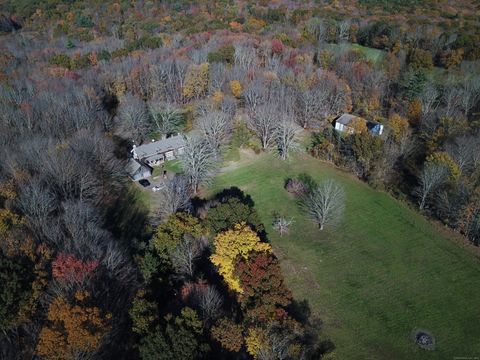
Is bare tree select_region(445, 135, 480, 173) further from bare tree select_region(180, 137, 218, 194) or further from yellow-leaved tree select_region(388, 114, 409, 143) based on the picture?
bare tree select_region(180, 137, 218, 194)

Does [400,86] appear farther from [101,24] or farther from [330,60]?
[101,24]

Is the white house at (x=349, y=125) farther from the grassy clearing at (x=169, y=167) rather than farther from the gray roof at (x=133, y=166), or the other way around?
the gray roof at (x=133, y=166)

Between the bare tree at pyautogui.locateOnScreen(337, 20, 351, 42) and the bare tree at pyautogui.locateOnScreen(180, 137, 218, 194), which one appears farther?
the bare tree at pyautogui.locateOnScreen(337, 20, 351, 42)

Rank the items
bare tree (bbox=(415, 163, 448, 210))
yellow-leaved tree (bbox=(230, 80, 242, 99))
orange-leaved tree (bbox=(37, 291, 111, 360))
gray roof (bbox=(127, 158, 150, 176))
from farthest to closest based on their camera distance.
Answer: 1. yellow-leaved tree (bbox=(230, 80, 242, 99))
2. gray roof (bbox=(127, 158, 150, 176))
3. bare tree (bbox=(415, 163, 448, 210))
4. orange-leaved tree (bbox=(37, 291, 111, 360))

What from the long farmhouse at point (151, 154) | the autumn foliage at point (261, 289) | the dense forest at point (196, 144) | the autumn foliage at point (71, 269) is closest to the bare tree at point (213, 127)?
the dense forest at point (196, 144)

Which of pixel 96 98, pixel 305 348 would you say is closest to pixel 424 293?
pixel 305 348

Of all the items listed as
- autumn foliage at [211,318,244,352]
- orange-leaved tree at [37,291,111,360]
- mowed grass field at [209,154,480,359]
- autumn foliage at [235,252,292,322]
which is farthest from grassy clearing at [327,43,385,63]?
orange-leaved tree at [37,291,111,360]
